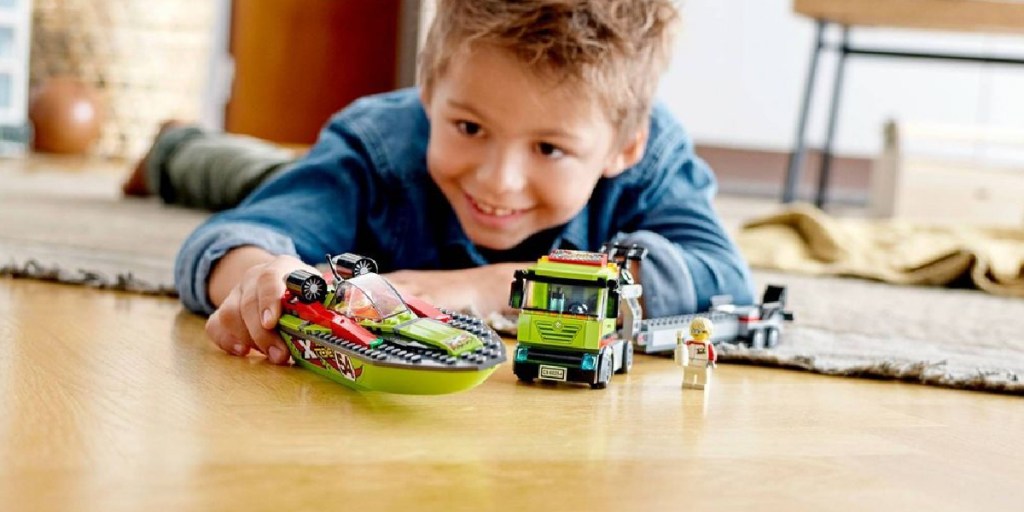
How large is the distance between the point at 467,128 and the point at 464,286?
13cm

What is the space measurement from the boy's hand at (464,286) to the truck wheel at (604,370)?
0.20 meters

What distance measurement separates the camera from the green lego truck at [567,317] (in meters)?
0.78

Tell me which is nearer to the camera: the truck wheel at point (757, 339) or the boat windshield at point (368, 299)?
the boat windshield at point (368, 299)

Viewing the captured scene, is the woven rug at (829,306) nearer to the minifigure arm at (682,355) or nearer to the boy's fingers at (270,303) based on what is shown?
the minifigure arm at (682,355)

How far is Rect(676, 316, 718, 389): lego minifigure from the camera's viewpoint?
823 millimetres

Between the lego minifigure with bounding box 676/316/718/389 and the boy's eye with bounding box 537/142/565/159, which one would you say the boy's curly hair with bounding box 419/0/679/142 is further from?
the lego minifigure with bounding box 676/316/718/389

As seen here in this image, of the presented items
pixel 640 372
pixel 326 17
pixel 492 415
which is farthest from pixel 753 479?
pixel 326 17

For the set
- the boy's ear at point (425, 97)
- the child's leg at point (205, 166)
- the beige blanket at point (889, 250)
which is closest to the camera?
the boy's ear at point (425, 97)

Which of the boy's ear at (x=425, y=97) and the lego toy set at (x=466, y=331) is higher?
the boy's ear at (x=425, y=97)

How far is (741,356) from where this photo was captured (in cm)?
95

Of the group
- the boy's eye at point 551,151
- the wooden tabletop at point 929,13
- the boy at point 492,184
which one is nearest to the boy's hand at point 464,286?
the boy at point 492,184

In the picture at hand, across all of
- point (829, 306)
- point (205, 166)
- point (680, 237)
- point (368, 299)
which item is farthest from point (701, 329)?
point (205, 166)

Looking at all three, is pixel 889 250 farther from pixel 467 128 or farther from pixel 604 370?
pixel 604 370

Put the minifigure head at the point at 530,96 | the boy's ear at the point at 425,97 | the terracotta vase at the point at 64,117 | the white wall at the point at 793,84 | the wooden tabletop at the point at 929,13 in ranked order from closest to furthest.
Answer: the minifigure head at the point at 530,96, the boy's ear at the point at 425,97, the wooden tabletop at the point at 929,13, the white wall at the point at 793,84, the terracotta vase at the point at 64,117
